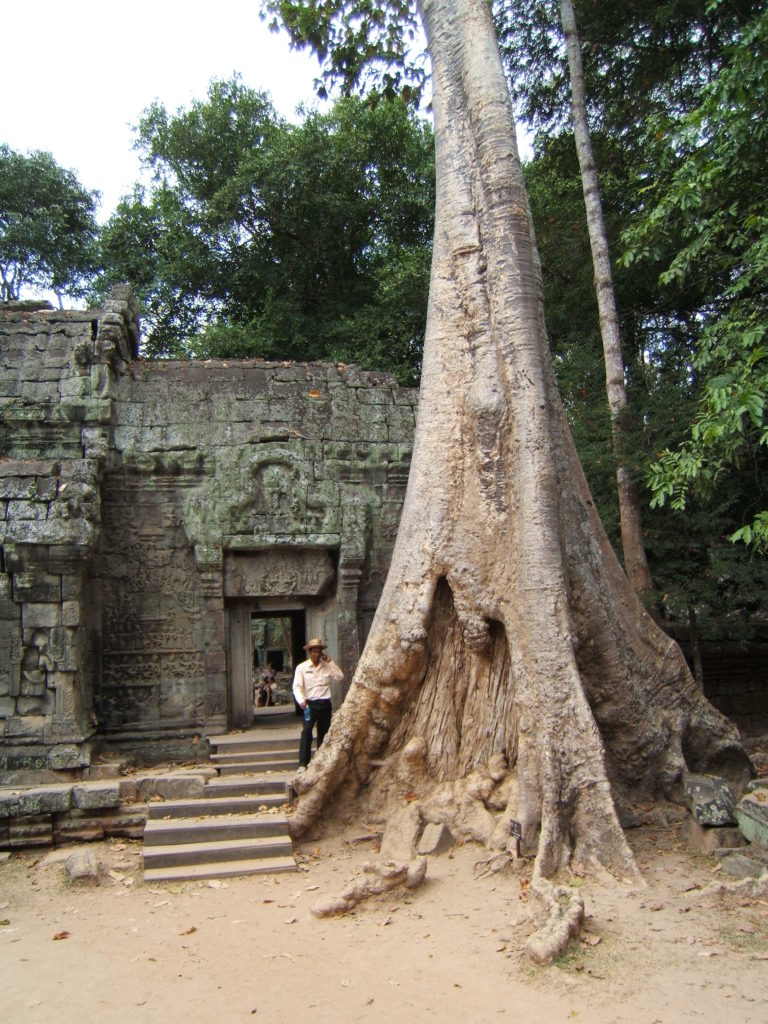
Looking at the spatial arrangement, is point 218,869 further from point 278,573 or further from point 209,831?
Answer: point 278,573

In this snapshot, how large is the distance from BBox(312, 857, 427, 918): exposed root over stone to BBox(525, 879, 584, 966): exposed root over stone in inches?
28.3

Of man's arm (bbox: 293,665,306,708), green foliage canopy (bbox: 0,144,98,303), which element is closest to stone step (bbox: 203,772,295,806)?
man's arm (bbox: 293,665,306,708)

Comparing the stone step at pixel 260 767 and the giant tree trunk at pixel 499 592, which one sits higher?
the giant tree trunk at pixel 499 592

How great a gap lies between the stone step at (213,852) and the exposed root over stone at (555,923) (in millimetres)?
1810

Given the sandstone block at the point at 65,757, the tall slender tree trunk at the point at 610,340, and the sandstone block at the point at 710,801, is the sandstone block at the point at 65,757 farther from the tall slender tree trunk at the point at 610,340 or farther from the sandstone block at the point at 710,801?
the tall slender tree trunk at the point at 610,340

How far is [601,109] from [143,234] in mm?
8479

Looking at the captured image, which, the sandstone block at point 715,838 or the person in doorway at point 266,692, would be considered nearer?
the sandstone block at point 715,838

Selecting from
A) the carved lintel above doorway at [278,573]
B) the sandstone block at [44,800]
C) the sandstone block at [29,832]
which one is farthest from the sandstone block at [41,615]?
the carved lintel above doorway at [278,573]

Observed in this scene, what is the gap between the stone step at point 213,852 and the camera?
15.6ft

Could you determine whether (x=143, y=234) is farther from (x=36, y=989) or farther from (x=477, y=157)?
(x=36, y=989)

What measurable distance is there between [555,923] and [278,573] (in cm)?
446

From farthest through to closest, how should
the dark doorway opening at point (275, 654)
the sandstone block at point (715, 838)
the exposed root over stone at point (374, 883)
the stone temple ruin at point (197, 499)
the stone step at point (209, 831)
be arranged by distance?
the dark doorway opening at point (275, 654) → the stone temple ruin at point (197, 499) → the stone step at point (209, 831) → the sandstone block at point (715, 838) → the exposed root over stone at point (374, 883)

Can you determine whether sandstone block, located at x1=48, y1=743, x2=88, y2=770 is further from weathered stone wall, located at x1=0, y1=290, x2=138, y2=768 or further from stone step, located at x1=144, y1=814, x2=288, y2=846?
stone step, located at x1=144, y1=814, x2=288, y2=846

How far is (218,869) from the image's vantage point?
184 inches
